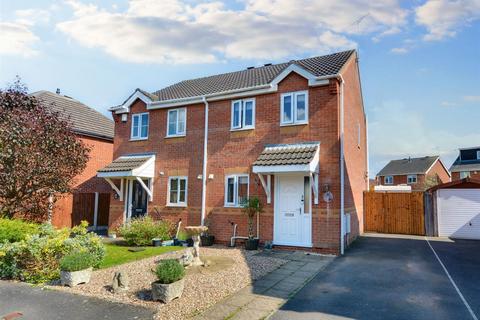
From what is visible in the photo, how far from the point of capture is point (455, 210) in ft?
57.5

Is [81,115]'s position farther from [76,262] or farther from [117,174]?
[76,262]

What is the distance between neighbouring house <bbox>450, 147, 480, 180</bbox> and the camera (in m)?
46.0

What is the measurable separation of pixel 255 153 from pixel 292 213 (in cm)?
275

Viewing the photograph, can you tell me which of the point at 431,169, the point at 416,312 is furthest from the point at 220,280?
the point at 431,169

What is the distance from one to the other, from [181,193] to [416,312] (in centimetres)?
1082

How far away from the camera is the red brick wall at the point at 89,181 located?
59.4ft

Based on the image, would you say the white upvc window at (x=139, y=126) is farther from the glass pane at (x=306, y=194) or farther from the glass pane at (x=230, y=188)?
the glass pane at (x=306, y=194)

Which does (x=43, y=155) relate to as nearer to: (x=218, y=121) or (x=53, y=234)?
(x=53, y=234)

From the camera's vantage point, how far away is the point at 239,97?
46.5 ft

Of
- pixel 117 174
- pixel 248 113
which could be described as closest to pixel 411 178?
pixel 248 113

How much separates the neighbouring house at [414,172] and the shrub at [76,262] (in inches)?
1787

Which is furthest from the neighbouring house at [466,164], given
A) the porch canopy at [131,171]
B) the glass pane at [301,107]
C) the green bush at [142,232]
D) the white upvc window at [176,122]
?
the green bush at [142,232]

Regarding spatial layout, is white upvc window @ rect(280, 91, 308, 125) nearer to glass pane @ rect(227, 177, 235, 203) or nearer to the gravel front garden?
glass pane @ rect(227, 177, 235, 203)

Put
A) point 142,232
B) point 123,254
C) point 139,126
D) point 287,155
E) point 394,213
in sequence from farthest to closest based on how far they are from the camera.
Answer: point 394,213
point 139,126
point 142,232
point 287,155
point 123,254
